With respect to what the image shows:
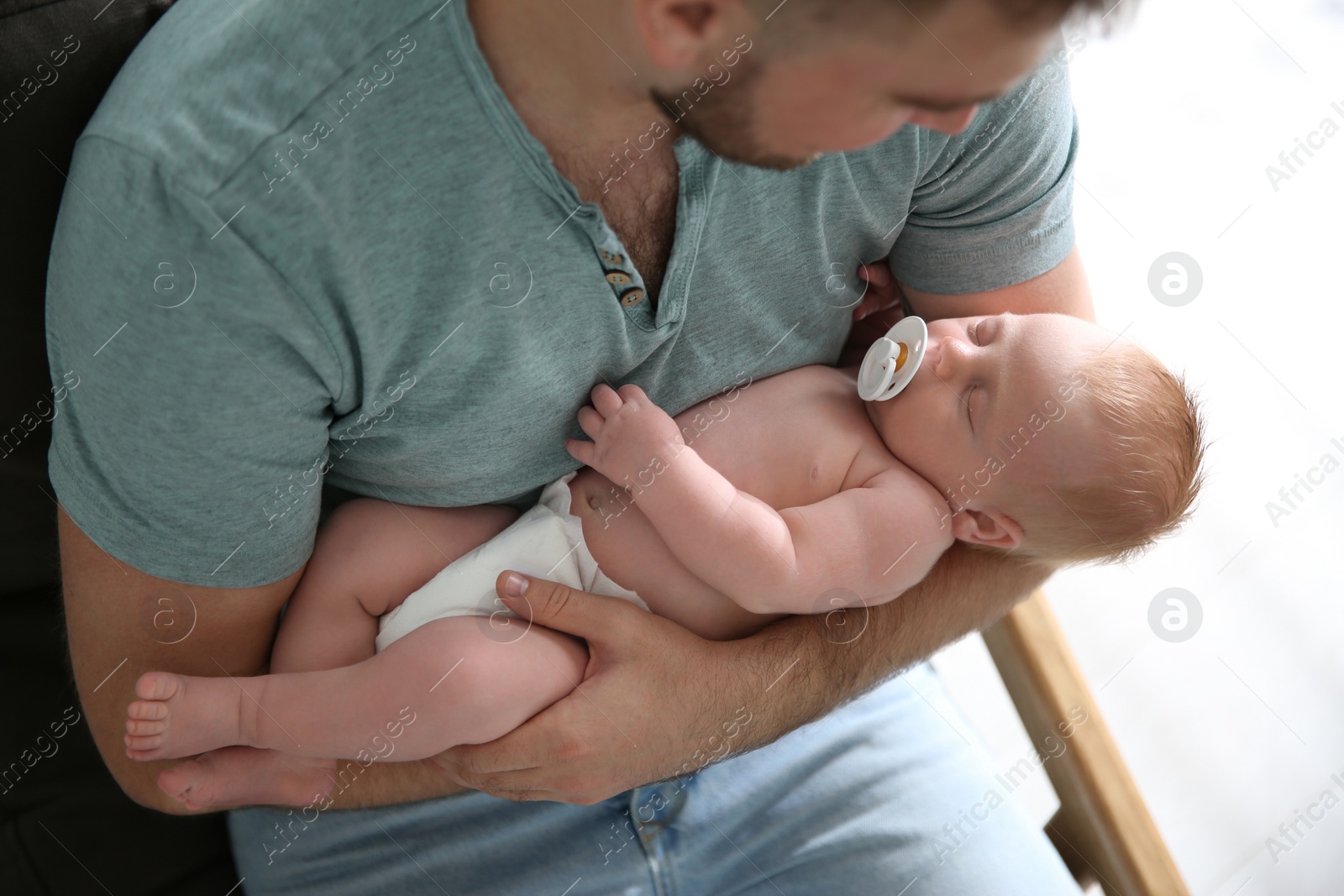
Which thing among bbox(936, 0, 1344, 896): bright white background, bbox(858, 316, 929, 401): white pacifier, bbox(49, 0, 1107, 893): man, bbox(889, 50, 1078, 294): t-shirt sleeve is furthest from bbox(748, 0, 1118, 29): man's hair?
bbox(936, 0, 1344, 896): bright white background

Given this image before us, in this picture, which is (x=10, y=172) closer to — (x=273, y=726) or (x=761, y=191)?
(x=273, y=726)

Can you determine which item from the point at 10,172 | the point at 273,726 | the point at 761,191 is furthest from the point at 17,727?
the point at 761,191

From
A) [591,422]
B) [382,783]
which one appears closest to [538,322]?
[591,422]

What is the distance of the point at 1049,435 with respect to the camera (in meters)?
1.03

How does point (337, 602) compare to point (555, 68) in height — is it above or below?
below

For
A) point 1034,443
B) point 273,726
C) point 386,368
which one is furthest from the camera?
point 1034,443

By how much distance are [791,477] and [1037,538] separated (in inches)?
12.1

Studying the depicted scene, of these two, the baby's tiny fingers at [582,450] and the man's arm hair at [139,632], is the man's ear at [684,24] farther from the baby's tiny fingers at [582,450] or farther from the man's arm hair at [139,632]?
the man's arm hair at [139,632]

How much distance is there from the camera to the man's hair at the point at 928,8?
0.60m

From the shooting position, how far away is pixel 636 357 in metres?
0.96

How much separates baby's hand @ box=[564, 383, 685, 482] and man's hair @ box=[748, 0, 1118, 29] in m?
0.41

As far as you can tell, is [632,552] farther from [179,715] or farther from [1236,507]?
[1236,507]

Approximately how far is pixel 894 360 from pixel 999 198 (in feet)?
0.73

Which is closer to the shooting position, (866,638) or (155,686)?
(155,686)
